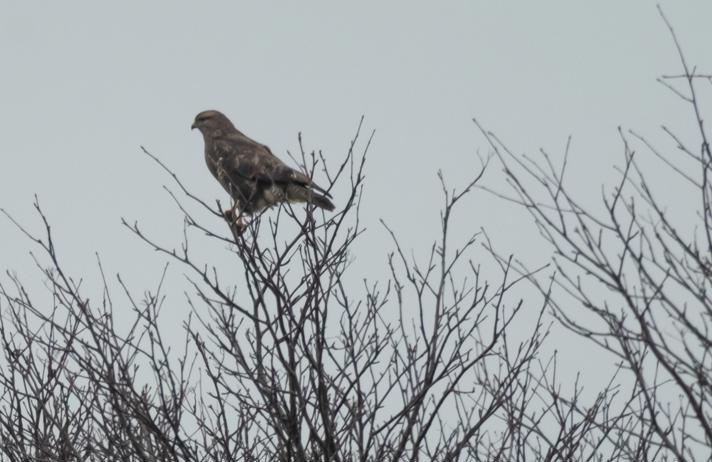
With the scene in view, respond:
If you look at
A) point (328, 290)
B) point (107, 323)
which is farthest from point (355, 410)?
point (107, 323)

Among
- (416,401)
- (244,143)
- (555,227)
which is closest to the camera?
(555,227)

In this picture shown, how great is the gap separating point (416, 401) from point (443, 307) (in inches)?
27.7

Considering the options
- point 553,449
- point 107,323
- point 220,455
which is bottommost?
point 553,449

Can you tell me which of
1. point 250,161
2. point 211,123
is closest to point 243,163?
point 250,161

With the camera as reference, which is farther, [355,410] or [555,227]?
[355,410]

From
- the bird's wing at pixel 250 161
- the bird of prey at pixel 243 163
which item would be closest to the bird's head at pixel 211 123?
the bird of prey at pixel 243 163

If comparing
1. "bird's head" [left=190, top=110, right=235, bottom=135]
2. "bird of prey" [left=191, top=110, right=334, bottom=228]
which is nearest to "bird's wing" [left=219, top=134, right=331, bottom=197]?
"bird of prey" [left=191, top=110, right=334, bottom=228]

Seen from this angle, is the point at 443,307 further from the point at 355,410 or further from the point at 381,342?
the point at 355,410

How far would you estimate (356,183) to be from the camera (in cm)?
569

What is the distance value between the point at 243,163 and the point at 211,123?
185 centimetres

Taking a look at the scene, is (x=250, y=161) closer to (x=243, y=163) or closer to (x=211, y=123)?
(x=243, y=163)

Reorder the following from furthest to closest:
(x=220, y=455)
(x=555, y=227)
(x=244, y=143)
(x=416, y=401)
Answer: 1. (x=244, y=143)
2. (x=220, y=455)
3. (x=416, y=401)
4. (x=555, y=227)

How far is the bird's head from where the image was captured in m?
13.3

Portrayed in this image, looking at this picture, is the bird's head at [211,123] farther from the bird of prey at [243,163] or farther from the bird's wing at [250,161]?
the bird's wing at [250,161]
